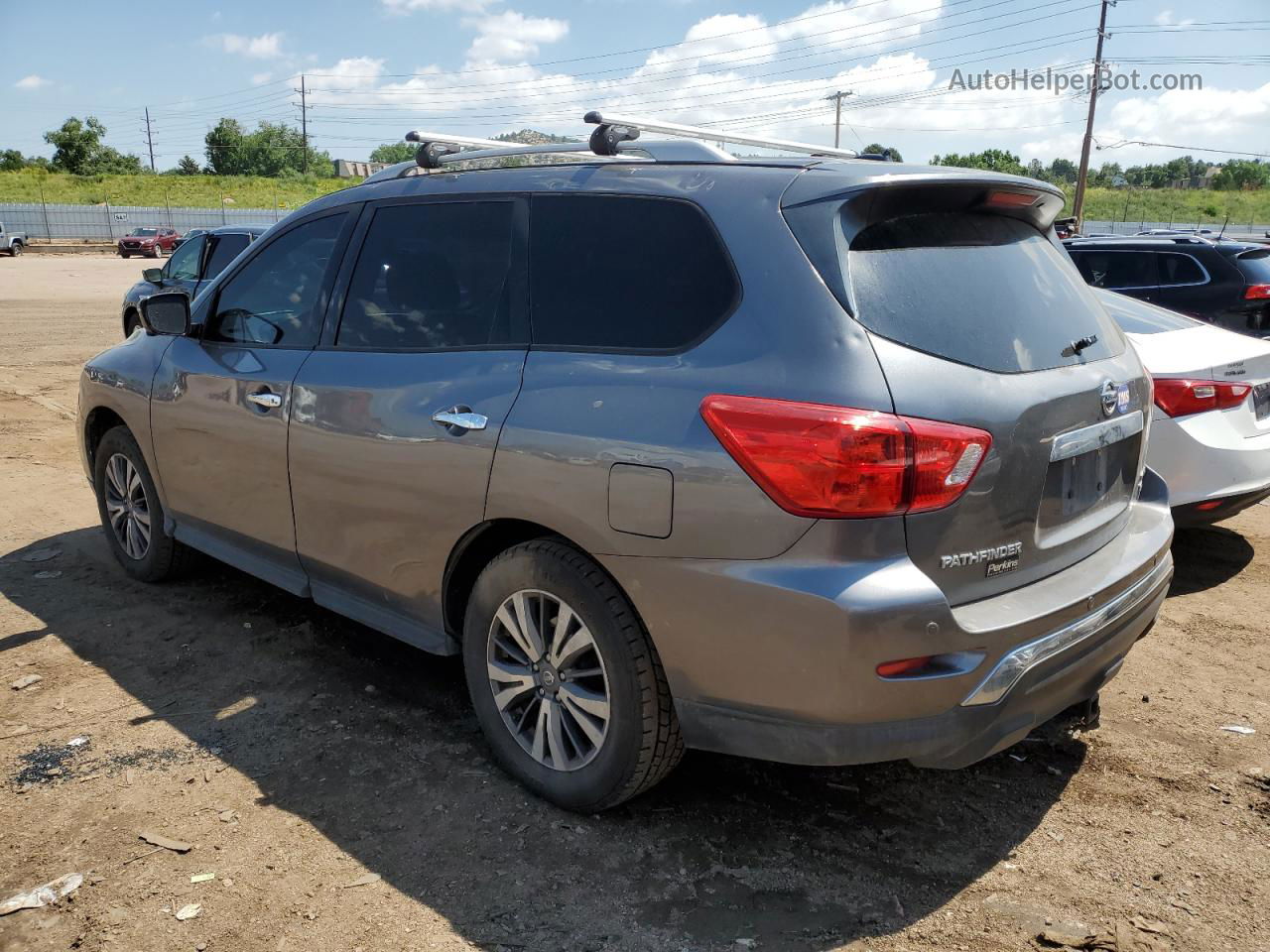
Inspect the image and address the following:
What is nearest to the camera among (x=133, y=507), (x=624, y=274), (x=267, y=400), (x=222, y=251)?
(x=624, y=274)

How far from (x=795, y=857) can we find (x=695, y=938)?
1.51 ft

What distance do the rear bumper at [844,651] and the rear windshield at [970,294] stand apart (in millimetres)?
591

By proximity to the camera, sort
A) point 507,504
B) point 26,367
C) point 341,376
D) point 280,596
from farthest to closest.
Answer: point 26,367, point 280,596, point 341,376, point 507,504

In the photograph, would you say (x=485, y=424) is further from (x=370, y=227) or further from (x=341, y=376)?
(x=370, y=227)

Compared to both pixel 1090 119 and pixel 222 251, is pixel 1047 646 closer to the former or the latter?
pixel 222 251

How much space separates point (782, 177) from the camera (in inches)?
109

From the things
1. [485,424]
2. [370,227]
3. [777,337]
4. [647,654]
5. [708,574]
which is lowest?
[647,654]

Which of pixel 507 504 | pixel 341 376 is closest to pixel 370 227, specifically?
pixel 341 376

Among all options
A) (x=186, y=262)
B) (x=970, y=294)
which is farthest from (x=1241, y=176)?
(x=970, y=294)

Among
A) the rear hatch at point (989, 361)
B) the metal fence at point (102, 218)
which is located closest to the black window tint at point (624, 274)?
the rear hatch at point (989, 361)

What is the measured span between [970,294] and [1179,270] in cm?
862

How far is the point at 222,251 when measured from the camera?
12.4 metres

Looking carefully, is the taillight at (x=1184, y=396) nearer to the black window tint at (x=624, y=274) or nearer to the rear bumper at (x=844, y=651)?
the rear bumper at (x=844, y=651)

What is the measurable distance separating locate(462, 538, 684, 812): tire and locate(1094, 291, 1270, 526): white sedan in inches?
124
